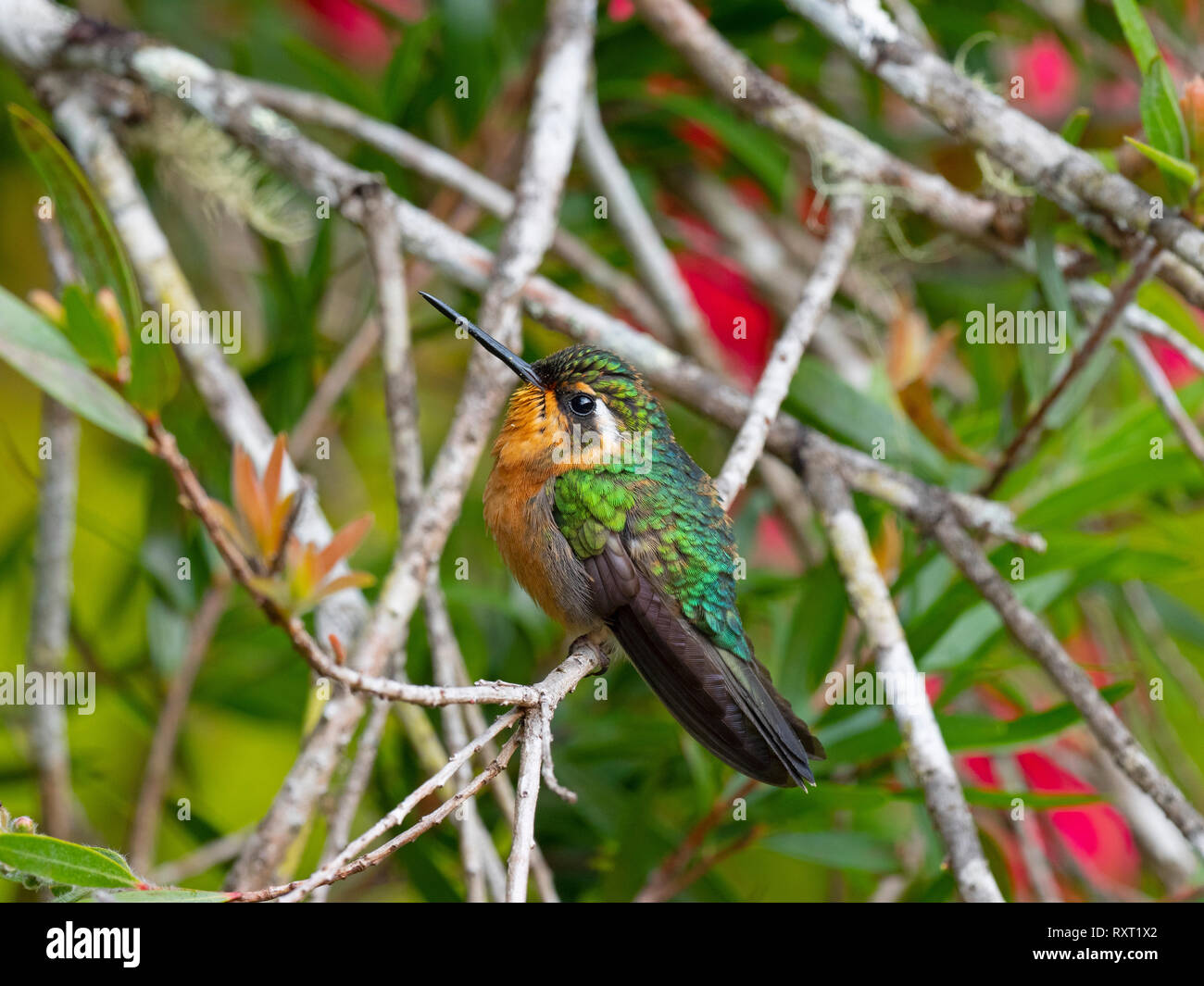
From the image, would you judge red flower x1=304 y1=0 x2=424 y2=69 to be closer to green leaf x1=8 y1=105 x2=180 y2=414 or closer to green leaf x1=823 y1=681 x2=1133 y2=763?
green leaf x1=8 y1=105 x2=180 y2=414

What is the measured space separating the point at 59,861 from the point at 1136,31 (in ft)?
7.59

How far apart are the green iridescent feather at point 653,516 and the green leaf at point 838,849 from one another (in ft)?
2.14

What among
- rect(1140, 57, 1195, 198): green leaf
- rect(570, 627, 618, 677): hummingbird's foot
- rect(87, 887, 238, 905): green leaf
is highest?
rect(1140, 57, 1195, 198): green leaf

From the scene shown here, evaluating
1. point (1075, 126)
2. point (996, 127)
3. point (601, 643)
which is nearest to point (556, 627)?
point (601, 643)

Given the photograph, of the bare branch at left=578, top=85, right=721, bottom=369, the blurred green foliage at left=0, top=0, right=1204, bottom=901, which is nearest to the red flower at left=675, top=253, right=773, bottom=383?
the blurred green foliage at left=0, top=0, right=1204, bottom=901

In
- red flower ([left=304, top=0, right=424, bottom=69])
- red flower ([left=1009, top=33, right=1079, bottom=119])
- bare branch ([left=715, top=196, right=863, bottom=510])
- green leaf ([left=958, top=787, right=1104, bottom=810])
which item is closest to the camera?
bare branch ([left=715, top=196, right=863, bottom=510])

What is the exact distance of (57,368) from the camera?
6.75 feet

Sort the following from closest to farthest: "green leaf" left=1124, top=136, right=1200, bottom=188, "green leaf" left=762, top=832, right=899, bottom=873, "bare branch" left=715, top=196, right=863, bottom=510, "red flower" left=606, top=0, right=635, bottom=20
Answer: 1. "green leaf" left=1124, top=136, right=1200, bottom=188
2. "bare branch" left=715, top=196, right=863, bottom=510
3. "green leaf" left=762, top=832, right=899, bottom=873
4. "red flower" left=606, top=0, right=635, bottom=20

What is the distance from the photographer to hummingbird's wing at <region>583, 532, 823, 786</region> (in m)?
2.05

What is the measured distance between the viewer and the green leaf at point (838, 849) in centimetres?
270

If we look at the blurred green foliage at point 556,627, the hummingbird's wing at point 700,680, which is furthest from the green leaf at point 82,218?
the hummingbird's wing at point 700,680

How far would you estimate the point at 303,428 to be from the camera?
3.24 m

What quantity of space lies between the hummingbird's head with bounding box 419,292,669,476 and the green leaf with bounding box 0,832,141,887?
1.19 m

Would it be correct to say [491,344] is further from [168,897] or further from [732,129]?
[732,129]
